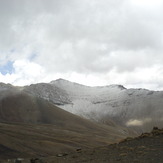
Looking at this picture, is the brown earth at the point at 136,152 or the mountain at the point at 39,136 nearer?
the brown earth at the point at 136,152

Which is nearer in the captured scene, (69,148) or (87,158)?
(87,158)

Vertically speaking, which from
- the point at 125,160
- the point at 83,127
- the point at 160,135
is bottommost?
the point at 125,160

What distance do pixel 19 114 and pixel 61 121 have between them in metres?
25.6

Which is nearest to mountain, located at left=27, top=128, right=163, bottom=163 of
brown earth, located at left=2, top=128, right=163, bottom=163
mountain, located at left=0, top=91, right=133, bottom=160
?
brown earth, located at left=2, top=128, right=163, bottom=163

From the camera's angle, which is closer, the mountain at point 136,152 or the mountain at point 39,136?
the mountain at point 136,152

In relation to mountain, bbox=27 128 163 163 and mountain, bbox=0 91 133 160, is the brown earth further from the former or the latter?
mountain, bbox=0 91 133 160

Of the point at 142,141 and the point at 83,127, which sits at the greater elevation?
the point at 83,127

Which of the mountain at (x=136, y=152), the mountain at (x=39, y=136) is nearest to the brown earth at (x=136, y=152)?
the mountain at (x=136, y=152)

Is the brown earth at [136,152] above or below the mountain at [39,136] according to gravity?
below

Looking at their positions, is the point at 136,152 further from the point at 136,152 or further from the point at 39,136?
the point at 39,136

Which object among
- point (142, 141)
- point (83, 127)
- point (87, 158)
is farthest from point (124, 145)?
point (83, 127)

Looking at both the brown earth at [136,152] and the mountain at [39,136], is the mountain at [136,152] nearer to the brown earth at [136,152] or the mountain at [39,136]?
the brown earth at [136,152]

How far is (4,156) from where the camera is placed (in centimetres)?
9088

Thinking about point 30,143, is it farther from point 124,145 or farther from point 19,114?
point 124,145
